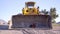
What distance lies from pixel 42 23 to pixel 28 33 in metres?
5.03

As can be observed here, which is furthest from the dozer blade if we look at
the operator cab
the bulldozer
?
the operator cab

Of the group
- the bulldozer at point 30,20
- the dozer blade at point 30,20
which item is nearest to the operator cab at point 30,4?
the bulldozer at point 30,20

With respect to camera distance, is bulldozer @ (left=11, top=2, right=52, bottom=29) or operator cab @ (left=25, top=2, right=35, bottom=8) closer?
bulldozer @ (left=11, top=2, right=52, bottom=29)

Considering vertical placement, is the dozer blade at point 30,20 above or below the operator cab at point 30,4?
below

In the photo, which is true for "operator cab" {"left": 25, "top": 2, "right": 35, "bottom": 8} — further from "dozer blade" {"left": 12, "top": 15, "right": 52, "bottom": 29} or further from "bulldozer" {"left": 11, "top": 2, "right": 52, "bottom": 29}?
"dozer blade" {"left": 12, "top": 15, "right": 52, "bottom": 29}

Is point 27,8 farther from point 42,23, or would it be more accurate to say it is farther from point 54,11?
point 54,11

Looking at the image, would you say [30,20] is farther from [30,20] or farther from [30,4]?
[30,4]

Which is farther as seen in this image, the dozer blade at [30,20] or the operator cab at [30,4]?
the operator cab at [30,4]

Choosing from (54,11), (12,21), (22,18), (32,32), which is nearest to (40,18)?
(22,18)

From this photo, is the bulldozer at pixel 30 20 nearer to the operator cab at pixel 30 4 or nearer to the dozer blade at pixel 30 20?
the dozer blade at pixel 30 20

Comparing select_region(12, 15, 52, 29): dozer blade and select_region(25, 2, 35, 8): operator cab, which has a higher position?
select_region(25, 2, 35, 8): operator cab

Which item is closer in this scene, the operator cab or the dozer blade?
the dozer blade

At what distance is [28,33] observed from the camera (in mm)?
4680

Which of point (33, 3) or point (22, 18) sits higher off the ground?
point (33, 3)
